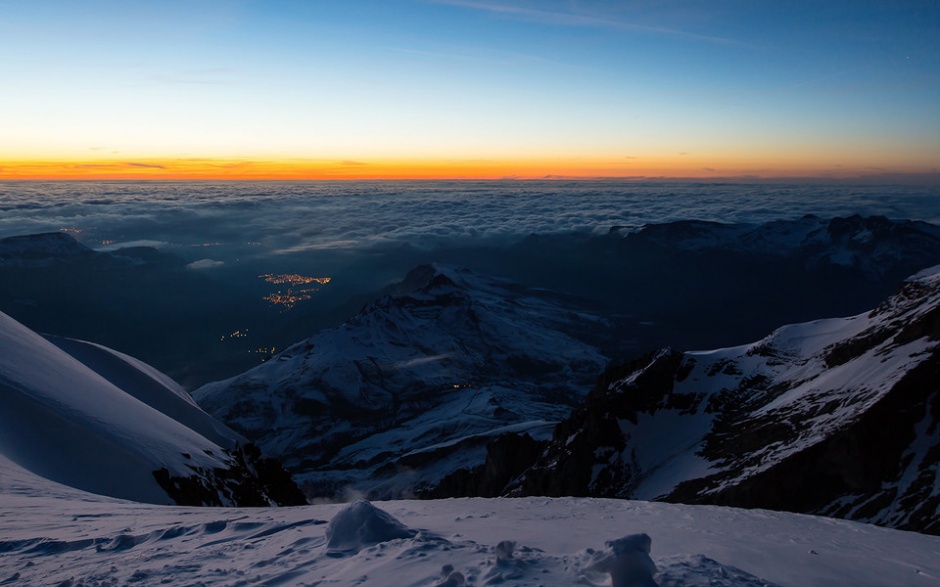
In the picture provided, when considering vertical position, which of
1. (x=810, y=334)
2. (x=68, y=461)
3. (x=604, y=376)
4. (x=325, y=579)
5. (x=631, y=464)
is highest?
(x=325, y=579)

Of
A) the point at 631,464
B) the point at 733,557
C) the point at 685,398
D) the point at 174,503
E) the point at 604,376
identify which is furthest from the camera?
the point at 604,376

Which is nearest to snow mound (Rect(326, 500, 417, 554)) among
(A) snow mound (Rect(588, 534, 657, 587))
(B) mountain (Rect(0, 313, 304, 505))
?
(A) snow mound (Rect(588, 534, 657, 587))

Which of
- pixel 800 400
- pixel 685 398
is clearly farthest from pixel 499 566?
pixel 685 398

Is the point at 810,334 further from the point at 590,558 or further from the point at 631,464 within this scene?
the point at 590,558

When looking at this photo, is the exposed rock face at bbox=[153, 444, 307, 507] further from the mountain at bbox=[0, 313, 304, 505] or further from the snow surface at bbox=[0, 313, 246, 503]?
the snow surface at bbox=[0, 313, 246, 503]

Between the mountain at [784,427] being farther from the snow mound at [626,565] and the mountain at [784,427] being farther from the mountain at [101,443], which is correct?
the mountain at [101,443]

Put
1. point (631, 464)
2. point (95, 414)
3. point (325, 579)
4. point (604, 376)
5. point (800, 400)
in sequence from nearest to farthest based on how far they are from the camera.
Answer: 1. point (325, 579)
2. point (95, 414)
3. point (800, 400)
4. point (631, 464)
5. point (604, 376)

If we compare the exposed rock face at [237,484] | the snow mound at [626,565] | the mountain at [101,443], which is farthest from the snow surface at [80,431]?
the snow mound at [626,565]
